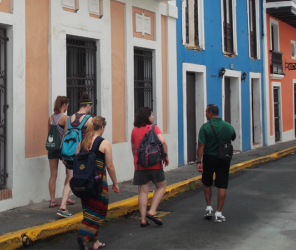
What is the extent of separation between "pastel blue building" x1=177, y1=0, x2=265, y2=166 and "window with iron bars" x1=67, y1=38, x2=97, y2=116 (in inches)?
129

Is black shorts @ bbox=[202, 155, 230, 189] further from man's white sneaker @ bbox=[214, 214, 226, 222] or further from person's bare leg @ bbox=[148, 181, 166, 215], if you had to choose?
person's bare leg @ bbox=[148, 181, 166, 215]

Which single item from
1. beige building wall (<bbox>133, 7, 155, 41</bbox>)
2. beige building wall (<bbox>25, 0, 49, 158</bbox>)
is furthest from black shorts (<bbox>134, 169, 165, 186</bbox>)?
beige building wall (<bbox>133, 7, 155, 41</bbox>)

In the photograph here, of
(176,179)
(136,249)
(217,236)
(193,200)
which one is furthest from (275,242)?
(176,179)

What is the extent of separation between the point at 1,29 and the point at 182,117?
579 cm

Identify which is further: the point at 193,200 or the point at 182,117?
the point at 182,117

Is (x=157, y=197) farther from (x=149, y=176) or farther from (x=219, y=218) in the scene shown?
(x=219, y=218)

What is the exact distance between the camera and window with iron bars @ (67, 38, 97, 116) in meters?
8.37

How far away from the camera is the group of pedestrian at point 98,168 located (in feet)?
16.1

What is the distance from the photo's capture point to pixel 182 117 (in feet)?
38.1

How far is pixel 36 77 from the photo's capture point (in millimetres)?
7328

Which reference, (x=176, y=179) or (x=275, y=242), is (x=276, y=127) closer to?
(x=176, y=179)

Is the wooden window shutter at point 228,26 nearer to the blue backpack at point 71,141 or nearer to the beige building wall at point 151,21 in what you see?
the beige building wall at point 151,21

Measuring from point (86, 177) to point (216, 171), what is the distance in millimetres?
2219

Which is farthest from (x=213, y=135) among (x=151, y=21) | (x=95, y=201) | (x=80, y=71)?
(x=151, y=21)
